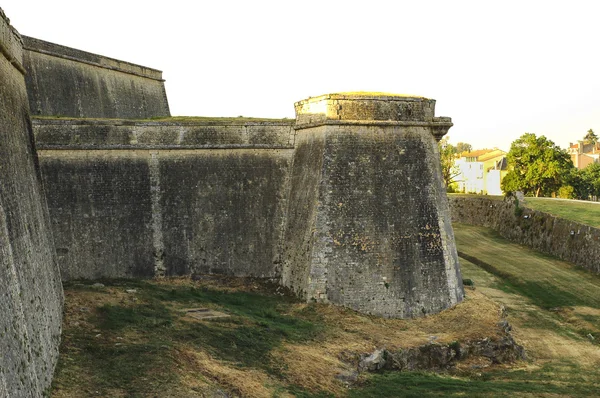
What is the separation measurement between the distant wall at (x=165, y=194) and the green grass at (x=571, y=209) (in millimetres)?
23254

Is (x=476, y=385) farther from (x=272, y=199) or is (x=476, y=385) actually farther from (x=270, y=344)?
(x=272, y=199)

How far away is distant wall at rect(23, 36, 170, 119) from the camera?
26.0 m

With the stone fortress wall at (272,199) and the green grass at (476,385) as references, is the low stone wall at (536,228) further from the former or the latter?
the green grass at (476,385)

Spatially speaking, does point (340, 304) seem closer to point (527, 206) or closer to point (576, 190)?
point (527, 206)

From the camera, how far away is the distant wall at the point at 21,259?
9.47m

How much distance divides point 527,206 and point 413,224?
28556mm

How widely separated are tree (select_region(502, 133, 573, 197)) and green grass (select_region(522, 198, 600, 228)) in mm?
8763

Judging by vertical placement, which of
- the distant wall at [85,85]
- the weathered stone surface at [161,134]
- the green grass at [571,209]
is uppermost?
the distant wall at [85,85]

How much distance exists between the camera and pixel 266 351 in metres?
16.1

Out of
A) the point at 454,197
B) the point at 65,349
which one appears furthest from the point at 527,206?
the point at 65,349

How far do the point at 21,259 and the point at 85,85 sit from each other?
18951 mm

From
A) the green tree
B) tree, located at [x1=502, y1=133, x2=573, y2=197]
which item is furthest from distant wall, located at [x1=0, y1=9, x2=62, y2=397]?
the green tree

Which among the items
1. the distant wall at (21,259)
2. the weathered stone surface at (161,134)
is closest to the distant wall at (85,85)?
the weathered stone surface at (161,134)

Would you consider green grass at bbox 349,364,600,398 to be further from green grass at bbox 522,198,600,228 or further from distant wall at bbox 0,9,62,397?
green grass at bbox 522,198,600,228
